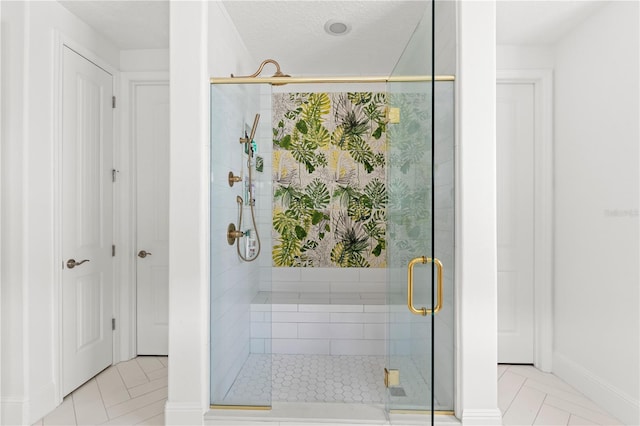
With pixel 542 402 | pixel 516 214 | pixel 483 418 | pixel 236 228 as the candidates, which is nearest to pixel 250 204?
pixel 236 228

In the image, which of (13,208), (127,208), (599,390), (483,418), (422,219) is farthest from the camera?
(127,208)

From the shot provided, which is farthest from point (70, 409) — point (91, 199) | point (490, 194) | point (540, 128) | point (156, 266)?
point (540, 128)

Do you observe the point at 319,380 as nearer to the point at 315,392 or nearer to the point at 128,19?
the point at 315,392

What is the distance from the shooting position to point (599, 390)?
2449 millimetres

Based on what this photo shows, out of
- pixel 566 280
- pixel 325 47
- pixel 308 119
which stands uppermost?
pixel 325 47

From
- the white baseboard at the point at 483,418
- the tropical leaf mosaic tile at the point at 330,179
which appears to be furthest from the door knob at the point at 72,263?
the white baseboard at the point at 483,418

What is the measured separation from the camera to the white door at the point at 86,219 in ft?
8.32

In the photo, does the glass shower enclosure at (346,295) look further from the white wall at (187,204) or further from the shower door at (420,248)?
the white wall at (187,204)

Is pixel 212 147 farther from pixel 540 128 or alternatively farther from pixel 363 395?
pixel 540 128

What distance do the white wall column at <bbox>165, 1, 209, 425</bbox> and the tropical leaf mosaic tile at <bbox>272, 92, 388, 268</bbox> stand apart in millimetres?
1693

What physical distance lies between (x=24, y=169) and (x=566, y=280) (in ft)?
11.5

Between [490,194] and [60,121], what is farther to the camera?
[60,121]

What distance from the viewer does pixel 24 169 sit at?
2205 mm

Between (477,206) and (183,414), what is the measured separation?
188 centimetres
